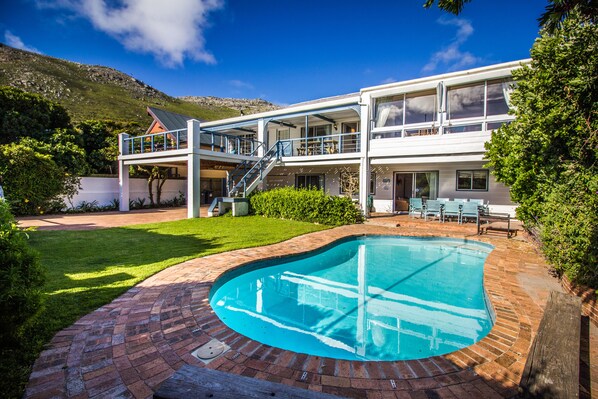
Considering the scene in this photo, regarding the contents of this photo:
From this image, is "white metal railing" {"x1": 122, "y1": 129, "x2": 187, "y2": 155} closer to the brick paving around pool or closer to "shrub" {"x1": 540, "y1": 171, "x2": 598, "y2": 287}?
the brick paving around pool

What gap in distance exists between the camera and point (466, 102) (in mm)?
11617

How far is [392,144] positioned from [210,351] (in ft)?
39.0

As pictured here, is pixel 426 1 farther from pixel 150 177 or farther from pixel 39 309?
pixel 150 177

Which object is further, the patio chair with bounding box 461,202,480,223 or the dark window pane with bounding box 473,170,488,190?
the dark window pane with bounding box 473,170,488,190

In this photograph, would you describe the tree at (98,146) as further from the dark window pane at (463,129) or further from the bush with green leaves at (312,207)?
the dark window pane at (463,129)

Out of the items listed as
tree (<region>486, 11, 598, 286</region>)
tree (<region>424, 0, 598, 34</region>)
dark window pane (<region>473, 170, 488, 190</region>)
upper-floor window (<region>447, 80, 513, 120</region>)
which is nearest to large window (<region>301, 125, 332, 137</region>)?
upper-floor window (<region>447, 80, 513, 120</region>)

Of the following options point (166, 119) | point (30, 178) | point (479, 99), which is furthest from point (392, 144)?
point (166, 119)

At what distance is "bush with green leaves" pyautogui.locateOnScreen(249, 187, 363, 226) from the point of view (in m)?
12.0

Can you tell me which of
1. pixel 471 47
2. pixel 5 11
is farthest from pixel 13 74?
pixel 471 47

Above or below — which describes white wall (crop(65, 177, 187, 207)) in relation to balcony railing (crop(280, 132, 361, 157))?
below

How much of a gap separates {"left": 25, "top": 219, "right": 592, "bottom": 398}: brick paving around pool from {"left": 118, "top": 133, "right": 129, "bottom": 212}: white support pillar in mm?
14577

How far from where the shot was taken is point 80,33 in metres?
44.2

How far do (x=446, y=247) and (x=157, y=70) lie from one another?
46.3m

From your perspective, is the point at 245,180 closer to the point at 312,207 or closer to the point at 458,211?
the point at 312,207
